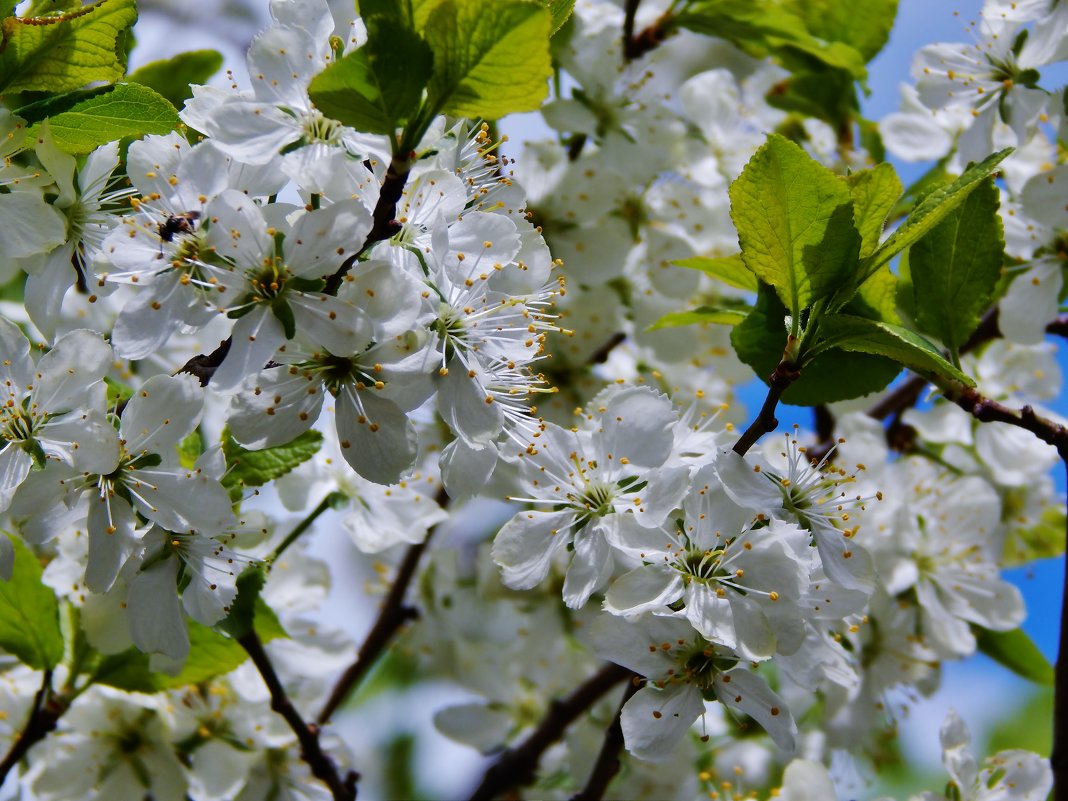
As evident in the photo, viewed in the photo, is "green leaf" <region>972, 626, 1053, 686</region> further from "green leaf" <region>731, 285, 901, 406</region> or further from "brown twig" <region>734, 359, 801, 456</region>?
"brown twig" <region>734, 359, 801, 456</region>

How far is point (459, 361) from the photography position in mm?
1240

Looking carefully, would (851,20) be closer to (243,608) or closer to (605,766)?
(605,766)

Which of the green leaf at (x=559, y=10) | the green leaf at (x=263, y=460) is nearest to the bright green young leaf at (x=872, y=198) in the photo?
the green leaf at (x=559, y=10)

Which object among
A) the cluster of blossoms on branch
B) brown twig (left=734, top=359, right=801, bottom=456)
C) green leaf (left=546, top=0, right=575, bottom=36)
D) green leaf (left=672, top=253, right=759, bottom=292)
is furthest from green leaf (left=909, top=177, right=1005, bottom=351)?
green leaf (left=546, top=0, right=575, bottom=36)

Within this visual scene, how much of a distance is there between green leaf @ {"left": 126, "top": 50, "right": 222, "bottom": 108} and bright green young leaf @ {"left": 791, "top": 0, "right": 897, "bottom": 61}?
3.57 ft

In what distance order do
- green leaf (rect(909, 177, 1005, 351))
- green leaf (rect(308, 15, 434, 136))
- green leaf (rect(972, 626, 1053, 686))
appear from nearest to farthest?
green leaf (rect(308, 15, 434, 136)) → green leaf (rect(909, 177, 1005, 351)) → green leaf (rect(972, 626, 1053, 686))

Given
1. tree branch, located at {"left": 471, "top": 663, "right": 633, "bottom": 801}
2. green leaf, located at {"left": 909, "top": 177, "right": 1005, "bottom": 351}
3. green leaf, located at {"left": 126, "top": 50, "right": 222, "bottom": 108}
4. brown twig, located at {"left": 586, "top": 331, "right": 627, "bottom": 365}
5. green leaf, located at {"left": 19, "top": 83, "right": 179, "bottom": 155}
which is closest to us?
green leaf, located at {"left": 19, "top": 83, "right": 179, "bottom": 155}

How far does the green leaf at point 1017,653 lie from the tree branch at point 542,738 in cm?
73

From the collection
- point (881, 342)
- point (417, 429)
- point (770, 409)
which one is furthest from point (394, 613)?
point (881, 342)

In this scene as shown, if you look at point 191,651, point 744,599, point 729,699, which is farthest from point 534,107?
point 191,651

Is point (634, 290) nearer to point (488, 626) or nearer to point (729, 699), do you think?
point (488, 626)

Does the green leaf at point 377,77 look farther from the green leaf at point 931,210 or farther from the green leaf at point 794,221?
the green leaf at point 931,210

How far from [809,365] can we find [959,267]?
282mm

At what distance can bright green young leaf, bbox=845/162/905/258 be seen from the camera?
1.29 meters
